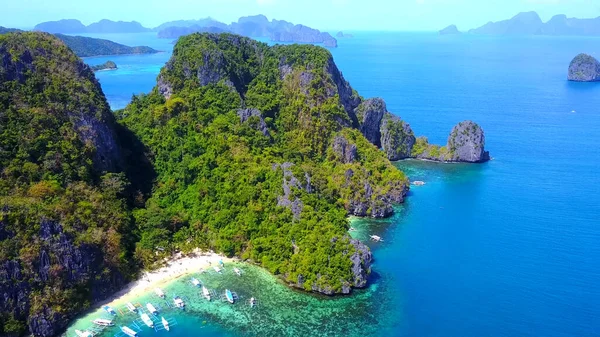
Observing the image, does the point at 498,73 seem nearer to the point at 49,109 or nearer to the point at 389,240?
the point at 389,240

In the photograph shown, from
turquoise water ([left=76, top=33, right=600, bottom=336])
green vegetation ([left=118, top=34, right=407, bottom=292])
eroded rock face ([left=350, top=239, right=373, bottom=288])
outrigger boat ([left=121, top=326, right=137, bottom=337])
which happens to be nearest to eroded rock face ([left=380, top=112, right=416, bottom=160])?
turquoise water ([left=76, top=33, right=600, bottom=336])

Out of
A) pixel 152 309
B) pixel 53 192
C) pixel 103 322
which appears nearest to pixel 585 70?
pixel 152 309

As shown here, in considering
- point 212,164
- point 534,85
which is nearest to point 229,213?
point 212,164

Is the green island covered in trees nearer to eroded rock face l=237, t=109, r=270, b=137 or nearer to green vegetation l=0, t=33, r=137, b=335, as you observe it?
green vegetation l=0, t=33, r=137, b=335

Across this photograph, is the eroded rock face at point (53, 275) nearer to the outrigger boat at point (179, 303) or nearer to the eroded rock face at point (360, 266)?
the outrigger boat at point (179, 303)

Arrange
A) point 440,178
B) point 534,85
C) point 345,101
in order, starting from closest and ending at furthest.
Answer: point 440,178
point 345,101
point 534,85

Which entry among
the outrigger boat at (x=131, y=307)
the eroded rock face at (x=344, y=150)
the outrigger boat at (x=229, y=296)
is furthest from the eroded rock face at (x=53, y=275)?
the eroded rock face at (x=344, y=150)

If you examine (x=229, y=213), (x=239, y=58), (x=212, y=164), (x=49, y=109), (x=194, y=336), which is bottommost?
(x=194, y=336)
